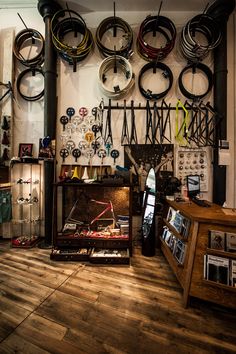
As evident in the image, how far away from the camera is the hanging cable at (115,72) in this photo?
9.46 ft

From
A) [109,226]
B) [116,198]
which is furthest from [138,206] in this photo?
[109,226]

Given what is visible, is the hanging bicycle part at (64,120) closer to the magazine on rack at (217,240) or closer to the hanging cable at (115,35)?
the hanging cable at (115,35)

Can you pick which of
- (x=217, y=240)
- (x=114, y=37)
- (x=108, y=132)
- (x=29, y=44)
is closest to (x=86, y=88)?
(x=108, y=132)

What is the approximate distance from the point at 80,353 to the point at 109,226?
1775 millimetres

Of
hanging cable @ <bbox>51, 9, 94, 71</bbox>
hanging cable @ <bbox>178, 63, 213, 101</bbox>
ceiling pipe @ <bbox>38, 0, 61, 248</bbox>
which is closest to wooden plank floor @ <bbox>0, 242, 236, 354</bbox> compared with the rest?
ceiling pipe @ <bbox>38, 0, 61, 248</bbox>

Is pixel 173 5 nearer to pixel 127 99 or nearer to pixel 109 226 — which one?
pixel 127 99

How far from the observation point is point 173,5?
2.98 metres

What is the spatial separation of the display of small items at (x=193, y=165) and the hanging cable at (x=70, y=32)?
2413 millimetres

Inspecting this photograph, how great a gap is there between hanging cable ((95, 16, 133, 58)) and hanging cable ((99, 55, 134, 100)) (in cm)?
14

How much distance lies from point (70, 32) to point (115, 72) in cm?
110

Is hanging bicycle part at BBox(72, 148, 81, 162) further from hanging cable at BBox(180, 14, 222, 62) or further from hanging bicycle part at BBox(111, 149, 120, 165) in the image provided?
hanging cable at BBox(180, 14, 222, 62)

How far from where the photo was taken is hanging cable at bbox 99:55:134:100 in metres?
2.88

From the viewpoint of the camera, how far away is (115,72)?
3.11 m

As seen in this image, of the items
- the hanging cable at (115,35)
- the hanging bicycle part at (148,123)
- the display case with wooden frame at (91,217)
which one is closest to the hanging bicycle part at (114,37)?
the hanging cable at (115,35)
